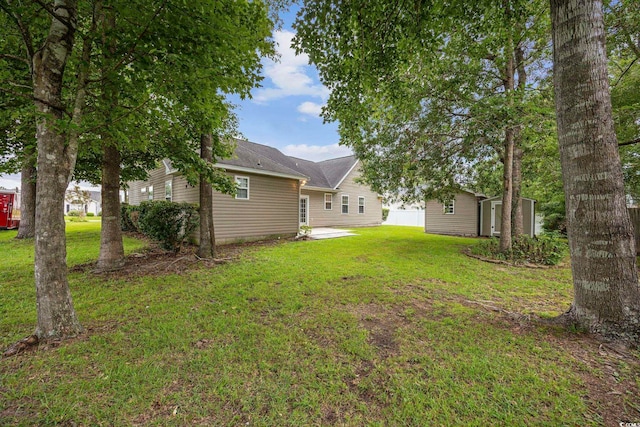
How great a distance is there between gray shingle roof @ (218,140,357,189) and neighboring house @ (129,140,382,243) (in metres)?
0.07

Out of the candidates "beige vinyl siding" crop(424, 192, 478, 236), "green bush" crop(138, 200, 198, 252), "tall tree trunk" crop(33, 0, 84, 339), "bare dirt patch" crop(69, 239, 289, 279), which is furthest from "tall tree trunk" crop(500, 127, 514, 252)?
"green bush" crop(138, 200, 198, 252)

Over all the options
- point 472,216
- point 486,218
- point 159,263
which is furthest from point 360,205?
point 159,263

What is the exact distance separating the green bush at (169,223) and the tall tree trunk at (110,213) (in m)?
1.02

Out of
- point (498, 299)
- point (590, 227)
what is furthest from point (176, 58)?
point (498, 299)

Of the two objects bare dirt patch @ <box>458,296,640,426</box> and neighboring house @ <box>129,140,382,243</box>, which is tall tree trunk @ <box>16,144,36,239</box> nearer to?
neighboring house @ <box>129,140,382,243</box>

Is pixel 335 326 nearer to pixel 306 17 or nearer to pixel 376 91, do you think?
pixel 376 91

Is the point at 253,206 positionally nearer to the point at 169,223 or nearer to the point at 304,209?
the point at 169,223

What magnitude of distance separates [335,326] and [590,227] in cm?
308

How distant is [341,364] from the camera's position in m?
2.50

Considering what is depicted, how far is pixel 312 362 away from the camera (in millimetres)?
2525

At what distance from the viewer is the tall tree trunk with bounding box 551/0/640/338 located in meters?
2.54

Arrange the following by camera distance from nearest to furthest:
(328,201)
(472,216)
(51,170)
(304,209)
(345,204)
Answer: (51,170) < (472,216) < (304,209) < (328,201) < (345,204)

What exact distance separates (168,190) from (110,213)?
5.58m

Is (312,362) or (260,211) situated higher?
(260,211)
